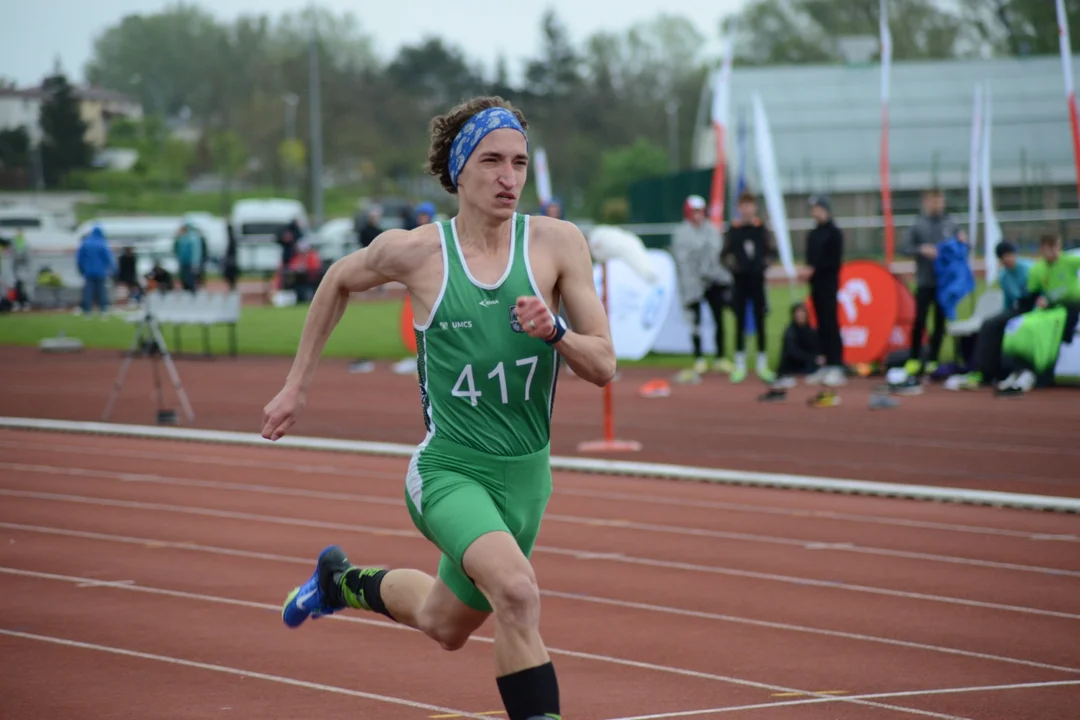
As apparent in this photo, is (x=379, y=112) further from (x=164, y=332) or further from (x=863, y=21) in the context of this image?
(x=164, y=332)

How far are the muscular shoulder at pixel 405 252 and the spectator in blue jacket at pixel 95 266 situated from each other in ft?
86.9

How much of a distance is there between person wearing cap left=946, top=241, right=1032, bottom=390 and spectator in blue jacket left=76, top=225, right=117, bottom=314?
18972 millimetres

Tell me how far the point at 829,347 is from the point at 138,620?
1070 cm

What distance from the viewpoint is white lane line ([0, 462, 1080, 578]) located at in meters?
7.77

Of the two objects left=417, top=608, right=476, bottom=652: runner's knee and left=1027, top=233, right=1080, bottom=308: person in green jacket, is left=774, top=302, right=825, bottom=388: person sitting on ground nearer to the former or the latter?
left=1027, top=233, right=1080, bottom=308: person in green jacket

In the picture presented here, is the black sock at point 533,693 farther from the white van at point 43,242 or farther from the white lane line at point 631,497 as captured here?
the white van at point 43,242

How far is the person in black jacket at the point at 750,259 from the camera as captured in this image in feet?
53.8

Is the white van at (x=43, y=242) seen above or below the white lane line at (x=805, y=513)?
above

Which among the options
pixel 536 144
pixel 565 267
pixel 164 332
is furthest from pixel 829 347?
pixel 536 144

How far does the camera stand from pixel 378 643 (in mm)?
6145

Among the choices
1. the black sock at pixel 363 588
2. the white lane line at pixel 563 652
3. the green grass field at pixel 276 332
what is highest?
the black sock at pixel 363 588

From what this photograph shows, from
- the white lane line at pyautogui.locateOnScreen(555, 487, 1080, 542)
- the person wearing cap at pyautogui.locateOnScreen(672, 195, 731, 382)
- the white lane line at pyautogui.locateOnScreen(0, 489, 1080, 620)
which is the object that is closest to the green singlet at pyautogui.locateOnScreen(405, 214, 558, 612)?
the white lane line at pyautogui.locateOnScreen(0, 489, 1080, 620)

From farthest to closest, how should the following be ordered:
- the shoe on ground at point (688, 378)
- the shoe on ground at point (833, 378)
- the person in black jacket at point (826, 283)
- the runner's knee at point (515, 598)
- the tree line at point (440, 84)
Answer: the tree line at point (440, 84) → the shoe on ground at point (688, 378) → the shoe on ground at point (833, 378) → the person in black jacket at point (826, 283) → the runner's knee at point (515, 598)

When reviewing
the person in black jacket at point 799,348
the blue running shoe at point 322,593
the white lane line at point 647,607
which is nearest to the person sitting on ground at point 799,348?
the person in black jacket at point 799,348
